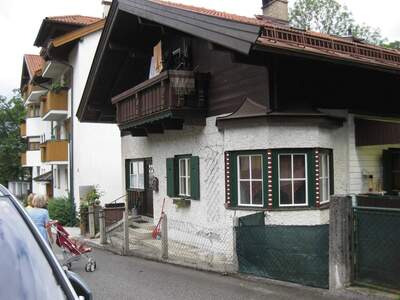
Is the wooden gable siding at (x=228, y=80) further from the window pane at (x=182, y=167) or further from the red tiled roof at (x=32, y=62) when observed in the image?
the red tiled roof at (x=32, y=62)

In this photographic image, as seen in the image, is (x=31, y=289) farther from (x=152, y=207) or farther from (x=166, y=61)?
(x=152, y=207)

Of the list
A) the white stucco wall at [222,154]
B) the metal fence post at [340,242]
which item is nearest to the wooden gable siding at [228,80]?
the white stucco wall at [222,154]

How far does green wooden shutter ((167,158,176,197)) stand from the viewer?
571 inches

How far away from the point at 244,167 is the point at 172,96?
8.17 feet

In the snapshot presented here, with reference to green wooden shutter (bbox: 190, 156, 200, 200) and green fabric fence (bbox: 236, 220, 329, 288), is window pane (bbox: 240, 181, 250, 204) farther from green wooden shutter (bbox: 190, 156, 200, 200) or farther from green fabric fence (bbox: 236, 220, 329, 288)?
green fabric fence (bbox: 236, 220, 329, 288)

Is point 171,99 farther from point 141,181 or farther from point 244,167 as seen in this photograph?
point 141,181

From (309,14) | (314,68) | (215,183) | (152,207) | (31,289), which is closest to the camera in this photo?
(31,289)

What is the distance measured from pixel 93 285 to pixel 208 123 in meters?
5.30

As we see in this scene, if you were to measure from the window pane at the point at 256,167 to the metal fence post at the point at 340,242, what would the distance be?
364 cm

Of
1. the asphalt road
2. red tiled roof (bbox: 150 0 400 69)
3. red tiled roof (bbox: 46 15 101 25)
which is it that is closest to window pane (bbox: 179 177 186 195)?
the asphalt road

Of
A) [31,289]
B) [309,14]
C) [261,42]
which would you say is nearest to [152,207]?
[261,42]

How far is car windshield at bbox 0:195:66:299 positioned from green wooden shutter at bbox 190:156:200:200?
9963 millimetres

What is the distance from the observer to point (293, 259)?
8172 millimetres

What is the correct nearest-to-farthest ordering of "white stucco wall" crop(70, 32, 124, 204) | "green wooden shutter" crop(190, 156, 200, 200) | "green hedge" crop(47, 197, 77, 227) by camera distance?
"green wooden shutter" crop(190, 156, 200, 200), "green hedge" crop(47, 197, 77, 227), "white stucco wall" crop(70, 32, 124, 204)
